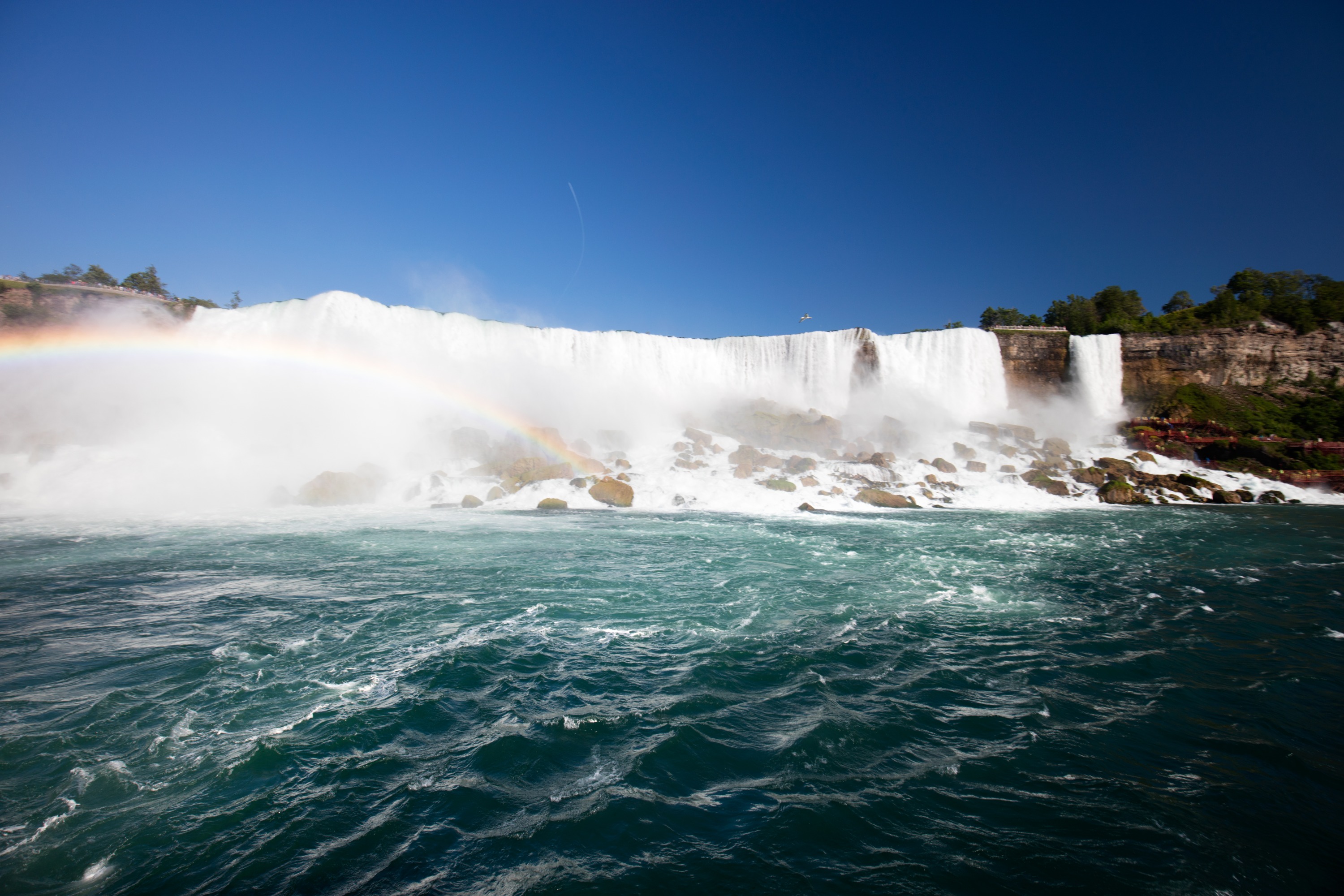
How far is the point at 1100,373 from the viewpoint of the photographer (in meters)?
36.7

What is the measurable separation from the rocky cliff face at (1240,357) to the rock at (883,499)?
87.4 feet

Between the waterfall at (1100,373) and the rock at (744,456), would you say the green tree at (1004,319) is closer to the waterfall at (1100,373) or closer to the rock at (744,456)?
the waterfall at (1100,373)

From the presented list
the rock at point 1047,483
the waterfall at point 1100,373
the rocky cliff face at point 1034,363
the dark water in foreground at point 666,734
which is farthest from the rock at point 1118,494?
the rocky cliff face at point 1034,363

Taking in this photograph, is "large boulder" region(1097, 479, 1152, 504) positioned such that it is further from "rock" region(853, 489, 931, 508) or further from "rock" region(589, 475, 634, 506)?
"rock" region(589, 475, 634, 506)

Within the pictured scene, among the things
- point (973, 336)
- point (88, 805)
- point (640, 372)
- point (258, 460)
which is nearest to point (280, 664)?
point (88, 805)

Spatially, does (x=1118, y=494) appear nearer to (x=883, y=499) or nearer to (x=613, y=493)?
(x=883, y=499)

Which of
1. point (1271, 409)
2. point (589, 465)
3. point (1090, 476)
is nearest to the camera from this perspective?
point (1090, 476)

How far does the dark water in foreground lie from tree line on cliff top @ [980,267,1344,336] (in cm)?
3866

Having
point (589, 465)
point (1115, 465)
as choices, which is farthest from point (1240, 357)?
point (589, 465)

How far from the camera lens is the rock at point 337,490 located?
2156 centimetres

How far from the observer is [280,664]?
251 inches

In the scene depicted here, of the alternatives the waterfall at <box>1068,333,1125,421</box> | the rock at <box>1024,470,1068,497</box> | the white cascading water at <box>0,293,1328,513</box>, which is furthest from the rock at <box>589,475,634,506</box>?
the waterfall at <box>1068,333,1125,421</box>

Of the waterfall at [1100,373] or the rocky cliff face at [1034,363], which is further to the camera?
the rocky cliff face at [1034,363]

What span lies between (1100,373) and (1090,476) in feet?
52.1
